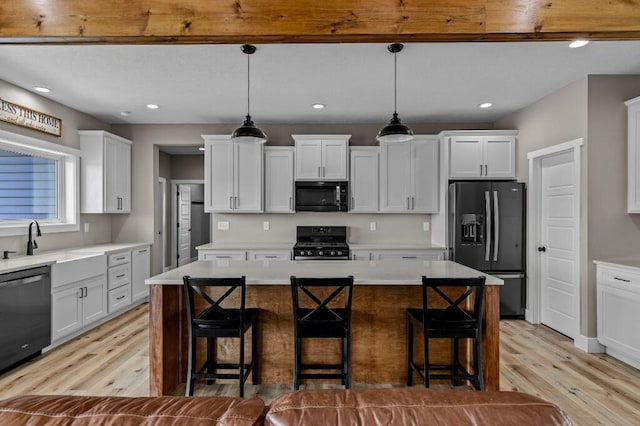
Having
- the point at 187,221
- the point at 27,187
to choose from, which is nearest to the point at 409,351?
the point at 27,187

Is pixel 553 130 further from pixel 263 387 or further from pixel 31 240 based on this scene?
pixel 31 240

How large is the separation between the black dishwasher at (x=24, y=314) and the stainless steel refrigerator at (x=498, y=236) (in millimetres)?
4395

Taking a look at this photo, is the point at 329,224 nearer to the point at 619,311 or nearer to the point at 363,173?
the point at 363,173

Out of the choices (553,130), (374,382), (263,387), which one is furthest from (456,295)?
(553,130)

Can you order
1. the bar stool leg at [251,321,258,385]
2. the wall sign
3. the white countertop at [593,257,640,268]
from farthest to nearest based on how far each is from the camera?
the wall sign
the white countertop at [593,257,640,268]
the bar stool leg at [251,321,258,385]

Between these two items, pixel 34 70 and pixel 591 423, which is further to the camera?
pixel 34 70

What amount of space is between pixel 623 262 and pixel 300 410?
3.56 metres

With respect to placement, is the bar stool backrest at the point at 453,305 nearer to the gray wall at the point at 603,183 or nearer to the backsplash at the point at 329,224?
the gray wall at the point at 603,183

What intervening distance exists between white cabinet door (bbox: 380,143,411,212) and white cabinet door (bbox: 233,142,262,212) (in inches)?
67.8

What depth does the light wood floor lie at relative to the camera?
2.46 m

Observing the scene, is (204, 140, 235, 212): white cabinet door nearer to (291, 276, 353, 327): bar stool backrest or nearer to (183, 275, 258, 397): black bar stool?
(183, 275, 258, 397): black bar stool

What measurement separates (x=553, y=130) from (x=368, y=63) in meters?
2.31

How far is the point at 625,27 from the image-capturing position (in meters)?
1.83

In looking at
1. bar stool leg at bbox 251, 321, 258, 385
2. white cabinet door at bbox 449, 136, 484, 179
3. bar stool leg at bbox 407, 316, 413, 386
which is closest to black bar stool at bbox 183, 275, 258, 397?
bar stool leg at bbox 251, 321, 258, 385
